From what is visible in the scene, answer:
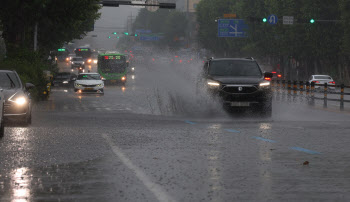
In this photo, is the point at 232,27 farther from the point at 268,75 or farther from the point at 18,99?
the point at 18,99

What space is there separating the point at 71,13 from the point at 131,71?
69.5 meters

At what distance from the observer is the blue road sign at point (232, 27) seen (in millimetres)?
88625

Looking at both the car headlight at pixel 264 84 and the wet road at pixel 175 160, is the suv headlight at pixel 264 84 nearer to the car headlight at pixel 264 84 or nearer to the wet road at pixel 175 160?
the car headlight at pixel 264 84

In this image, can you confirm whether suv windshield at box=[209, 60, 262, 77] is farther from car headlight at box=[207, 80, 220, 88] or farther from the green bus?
the green bus

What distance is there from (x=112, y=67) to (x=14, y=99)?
54.8m

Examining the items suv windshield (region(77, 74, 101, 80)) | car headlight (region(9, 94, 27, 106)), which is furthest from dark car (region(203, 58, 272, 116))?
suv windshield (region(77, 74, 101, 80))

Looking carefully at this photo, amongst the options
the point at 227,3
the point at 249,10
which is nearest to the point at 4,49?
the point at 249,10

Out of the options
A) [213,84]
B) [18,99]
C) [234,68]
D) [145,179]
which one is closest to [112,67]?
[234,68]

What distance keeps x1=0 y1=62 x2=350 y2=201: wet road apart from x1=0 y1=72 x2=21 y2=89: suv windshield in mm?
1258

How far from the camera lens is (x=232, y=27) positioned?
293ft

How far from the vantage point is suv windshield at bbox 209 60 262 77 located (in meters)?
27.7

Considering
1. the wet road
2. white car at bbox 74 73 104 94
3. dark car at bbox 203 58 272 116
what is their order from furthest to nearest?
1. white car at bbox 74 73 104 94
2. dark car at bbox 203 58 272 116
3. the wet road

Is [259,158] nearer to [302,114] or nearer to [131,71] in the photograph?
[302,114]

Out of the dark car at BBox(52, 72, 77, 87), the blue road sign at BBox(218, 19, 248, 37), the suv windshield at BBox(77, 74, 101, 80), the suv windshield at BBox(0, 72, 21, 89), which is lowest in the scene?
the dark car at BBox(52, 72, 77, 87)
